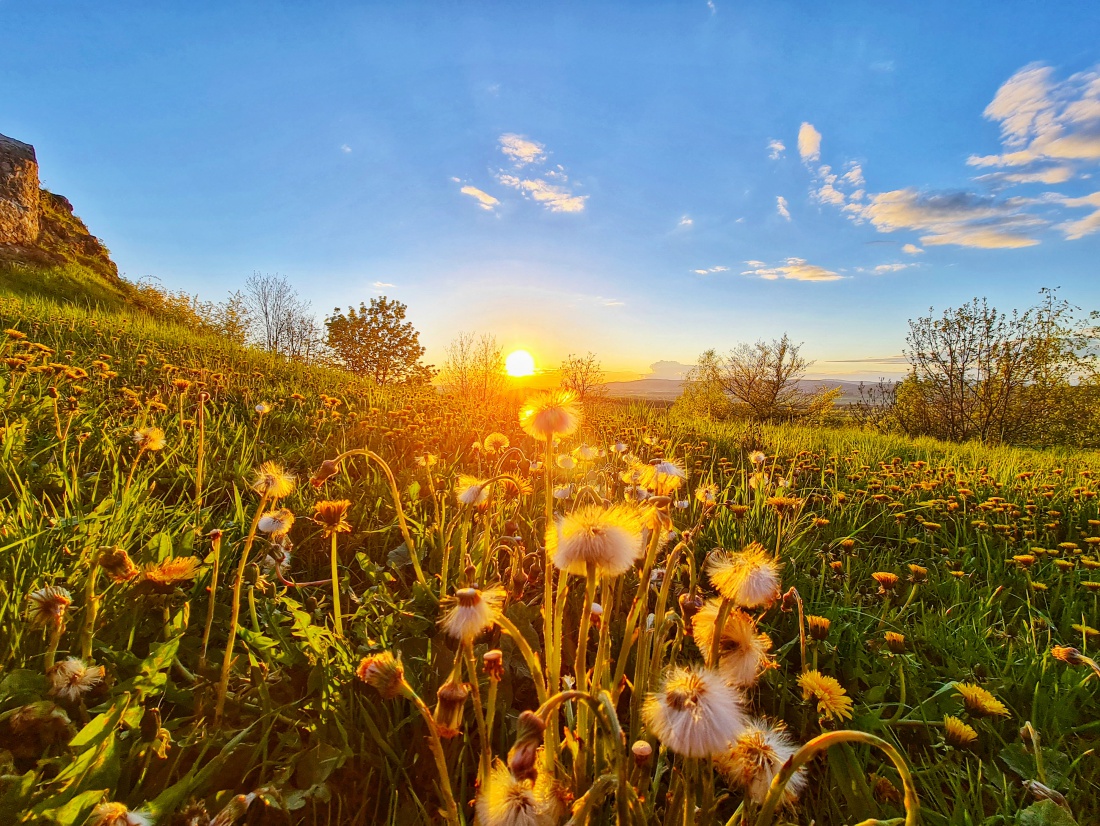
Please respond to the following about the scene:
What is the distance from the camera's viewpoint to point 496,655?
931 mm

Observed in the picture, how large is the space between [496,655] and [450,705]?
0.11 meters

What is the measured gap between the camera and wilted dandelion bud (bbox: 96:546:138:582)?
119 cm

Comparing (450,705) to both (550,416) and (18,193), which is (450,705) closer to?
(550,416)

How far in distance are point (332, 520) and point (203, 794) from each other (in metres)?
0.63

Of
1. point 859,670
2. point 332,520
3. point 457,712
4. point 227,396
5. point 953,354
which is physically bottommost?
point 859,670

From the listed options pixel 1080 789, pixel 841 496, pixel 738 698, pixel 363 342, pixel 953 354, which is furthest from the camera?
pixel 363 342

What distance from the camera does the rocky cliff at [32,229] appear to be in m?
14.1

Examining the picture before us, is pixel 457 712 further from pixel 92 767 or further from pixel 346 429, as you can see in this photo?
pixel 346 429

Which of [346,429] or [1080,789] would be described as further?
[346,429]

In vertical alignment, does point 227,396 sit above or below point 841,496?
above

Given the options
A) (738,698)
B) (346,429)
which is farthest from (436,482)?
(738,698)

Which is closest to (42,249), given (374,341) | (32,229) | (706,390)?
(32,229)

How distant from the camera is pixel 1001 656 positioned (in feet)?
6.52

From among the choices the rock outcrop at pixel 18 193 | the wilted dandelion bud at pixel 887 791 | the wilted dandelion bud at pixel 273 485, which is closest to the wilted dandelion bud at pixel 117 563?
the wilted dandelion bud at pixel 273 485
